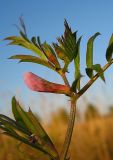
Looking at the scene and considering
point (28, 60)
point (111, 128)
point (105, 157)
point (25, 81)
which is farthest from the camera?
point (111, 128)

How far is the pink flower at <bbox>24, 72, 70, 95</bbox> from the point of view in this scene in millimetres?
724

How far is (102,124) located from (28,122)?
4.93 meters

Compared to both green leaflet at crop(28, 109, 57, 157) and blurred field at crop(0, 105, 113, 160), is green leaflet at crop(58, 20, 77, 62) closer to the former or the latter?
green leaflet at crop(28, 109, 57, 157)

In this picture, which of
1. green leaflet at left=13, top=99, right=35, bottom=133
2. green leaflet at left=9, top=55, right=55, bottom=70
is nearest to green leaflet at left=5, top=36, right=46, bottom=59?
green leaflet at left=9, top=55, right=55, bottom=70

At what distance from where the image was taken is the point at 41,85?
73cm

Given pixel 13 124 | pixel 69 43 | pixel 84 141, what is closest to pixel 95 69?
pixel 69 43

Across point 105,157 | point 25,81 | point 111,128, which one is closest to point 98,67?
point 25,81

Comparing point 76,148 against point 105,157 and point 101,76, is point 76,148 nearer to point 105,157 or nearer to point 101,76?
point 105,157

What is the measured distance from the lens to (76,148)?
13.6 feet

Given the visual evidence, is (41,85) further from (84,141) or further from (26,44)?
(84,141)

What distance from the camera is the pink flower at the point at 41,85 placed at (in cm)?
72

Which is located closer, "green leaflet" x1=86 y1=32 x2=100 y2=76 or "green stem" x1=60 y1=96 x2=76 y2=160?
"green stem" x1=60 y1=96 x2=76 y2=160

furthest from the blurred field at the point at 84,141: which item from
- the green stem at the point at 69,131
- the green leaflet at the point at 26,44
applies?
the green stem at the point at 69,131

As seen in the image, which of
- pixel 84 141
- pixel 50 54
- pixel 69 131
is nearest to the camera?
Answer: pixel 69 131
